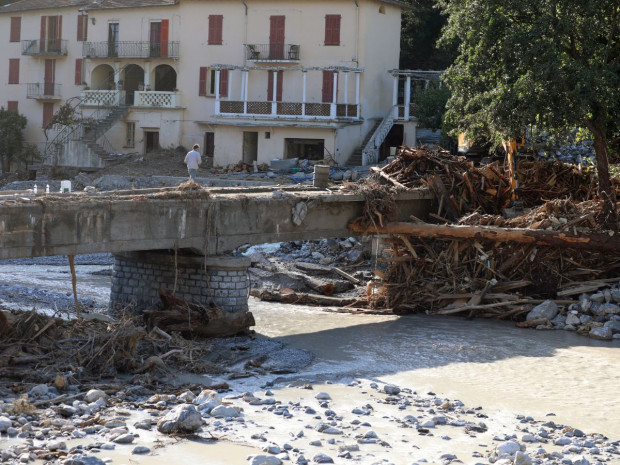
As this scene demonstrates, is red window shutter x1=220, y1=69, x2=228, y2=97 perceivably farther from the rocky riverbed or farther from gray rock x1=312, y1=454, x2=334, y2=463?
gray rock x1=312, y1=454, x2=334, y2=463

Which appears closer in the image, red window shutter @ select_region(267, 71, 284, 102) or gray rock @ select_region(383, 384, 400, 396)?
gray rock @ select_region(383, 384, 400, 396)

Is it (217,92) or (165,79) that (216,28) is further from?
(165,79)

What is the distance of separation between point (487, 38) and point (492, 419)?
1256cm

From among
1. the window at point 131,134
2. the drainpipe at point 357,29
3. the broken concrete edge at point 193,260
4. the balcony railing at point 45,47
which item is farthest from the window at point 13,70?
the broken concrete edge at point 193,260

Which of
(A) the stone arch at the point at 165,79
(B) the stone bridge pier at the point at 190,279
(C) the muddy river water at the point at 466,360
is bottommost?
(C) the muddy river water at the point at 466,360

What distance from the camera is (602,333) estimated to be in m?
19.9

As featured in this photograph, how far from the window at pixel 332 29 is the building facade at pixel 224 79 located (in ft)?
0.17

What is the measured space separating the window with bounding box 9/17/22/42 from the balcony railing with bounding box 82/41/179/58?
6674 millimetres

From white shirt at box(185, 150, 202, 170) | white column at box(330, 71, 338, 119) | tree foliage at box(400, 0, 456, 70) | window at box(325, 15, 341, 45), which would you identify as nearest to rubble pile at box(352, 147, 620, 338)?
white shirt at box(185, 150, 202, 170)

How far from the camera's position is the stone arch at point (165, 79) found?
5391cm

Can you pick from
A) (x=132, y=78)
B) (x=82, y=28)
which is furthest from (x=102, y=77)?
(x=82, y=28)

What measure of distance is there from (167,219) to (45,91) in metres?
40.7

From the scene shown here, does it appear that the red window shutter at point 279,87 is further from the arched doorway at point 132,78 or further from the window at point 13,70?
the window at point 13,70

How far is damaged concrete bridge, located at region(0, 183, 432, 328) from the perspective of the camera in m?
17.0
